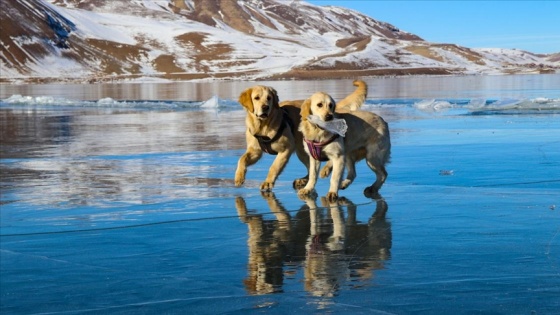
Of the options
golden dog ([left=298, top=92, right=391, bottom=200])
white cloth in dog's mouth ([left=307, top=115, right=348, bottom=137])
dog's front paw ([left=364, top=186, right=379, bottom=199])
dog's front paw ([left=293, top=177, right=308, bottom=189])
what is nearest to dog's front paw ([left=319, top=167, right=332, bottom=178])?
dog's front paw ([left=293, top=177, right=308, bottom=189])

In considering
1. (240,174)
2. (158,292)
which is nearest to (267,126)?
(240,174)

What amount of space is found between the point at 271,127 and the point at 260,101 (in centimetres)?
35

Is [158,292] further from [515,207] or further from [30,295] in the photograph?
[515,207]

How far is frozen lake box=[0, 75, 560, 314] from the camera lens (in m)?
4.96

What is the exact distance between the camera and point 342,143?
350 inches

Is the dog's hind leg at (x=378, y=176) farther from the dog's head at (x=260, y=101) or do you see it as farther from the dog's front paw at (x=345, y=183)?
the dog's head at (x=260, y=101)

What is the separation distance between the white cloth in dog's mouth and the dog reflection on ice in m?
0.75

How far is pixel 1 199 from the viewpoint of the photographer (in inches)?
371

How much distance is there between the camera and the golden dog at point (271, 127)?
9445 millimetres

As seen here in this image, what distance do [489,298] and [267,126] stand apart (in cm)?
504

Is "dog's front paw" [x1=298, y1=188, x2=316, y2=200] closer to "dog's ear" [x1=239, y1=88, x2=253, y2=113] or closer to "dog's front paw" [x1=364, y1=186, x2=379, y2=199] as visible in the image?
"dog's front paw" [x1=364, y1=186, x2=379, y2=199]

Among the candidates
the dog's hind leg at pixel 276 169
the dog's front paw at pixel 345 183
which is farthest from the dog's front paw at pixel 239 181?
the dog's front paw at pixel 345 183

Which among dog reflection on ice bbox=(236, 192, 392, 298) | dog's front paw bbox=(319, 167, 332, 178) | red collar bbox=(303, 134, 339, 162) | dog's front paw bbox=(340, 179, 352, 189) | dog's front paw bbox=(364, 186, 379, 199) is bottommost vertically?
dog reflection on ice bbox=(236, 192, 392, 298)

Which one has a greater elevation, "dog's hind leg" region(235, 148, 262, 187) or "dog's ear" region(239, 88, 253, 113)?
"dog's ear" region(239, 88, 253, 113)
